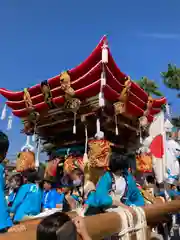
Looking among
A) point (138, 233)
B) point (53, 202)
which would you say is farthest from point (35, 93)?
point (138, 233)

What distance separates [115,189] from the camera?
267 cm

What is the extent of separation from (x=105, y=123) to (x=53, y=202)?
5.19ft

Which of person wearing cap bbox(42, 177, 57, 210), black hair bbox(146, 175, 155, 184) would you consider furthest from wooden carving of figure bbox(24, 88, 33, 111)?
black hair bbox(146, 175, 155, 184)

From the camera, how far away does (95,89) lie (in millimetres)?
4621

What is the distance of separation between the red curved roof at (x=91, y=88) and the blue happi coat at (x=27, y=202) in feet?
5.57

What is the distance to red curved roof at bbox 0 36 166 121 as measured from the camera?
4.57 meters

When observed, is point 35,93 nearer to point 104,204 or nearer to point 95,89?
point 95,89

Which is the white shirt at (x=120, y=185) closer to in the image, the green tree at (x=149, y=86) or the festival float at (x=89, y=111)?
the festival float at (x=89, y=111)

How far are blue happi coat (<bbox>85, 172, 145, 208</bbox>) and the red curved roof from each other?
202cm

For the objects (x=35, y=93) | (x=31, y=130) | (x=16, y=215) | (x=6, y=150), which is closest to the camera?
(x=6, y=150)

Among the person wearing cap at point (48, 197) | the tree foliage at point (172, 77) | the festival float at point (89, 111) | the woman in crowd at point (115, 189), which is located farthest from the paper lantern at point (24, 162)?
the tree foliage at point (172, 77)

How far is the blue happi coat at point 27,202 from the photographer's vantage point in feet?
12.1

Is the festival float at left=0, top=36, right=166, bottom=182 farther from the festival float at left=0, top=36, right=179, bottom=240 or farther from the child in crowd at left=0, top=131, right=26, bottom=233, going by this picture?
the child in crowd at left=0, top=131, right=26, bottom=233

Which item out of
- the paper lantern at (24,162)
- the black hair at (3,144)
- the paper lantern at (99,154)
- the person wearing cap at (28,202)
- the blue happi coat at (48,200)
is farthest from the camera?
the paper lantern at (24,162)
